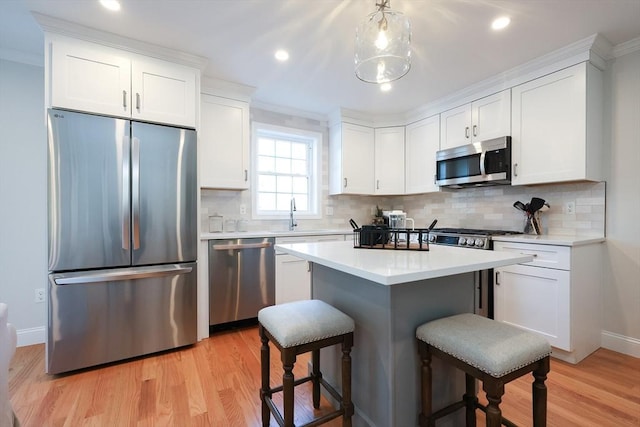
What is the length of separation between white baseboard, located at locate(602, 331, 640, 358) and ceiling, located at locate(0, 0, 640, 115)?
239 cm

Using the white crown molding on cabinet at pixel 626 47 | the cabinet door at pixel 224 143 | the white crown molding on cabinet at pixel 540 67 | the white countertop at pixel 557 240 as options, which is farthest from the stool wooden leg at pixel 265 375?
the white crown molding on cabinet at pixel 626 47

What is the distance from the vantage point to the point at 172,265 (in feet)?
7.84

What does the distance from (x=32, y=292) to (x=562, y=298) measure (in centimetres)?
434

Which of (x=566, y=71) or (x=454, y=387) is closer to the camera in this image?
(x=454, y=387)

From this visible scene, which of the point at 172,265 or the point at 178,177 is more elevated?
the point at 178,177

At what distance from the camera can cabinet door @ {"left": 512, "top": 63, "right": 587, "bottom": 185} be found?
2.37 m

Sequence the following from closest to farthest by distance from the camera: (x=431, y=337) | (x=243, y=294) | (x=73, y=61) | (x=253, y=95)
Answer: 1. (x=431, y=337)
2. (x=73, y=61)
3. (x=243, y=294)
4. (x=253, y=95)

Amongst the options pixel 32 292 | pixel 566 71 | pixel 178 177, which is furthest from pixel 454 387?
pixel 32 292

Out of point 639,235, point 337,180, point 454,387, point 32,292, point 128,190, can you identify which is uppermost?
point 337,180

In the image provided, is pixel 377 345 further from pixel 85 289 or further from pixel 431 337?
pixel 85 289

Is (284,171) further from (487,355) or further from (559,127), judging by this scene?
(487,355)

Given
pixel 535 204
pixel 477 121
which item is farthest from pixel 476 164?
pixel 535 204

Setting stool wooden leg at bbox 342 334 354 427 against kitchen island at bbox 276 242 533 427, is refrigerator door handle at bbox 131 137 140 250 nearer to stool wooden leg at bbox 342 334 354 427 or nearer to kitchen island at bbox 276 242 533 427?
kitchen island at bbox 276 242 533 427

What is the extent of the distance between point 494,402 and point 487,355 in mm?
159
